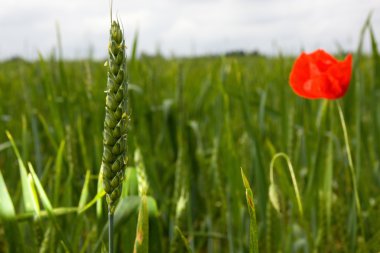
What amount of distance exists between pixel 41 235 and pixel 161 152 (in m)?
0.96

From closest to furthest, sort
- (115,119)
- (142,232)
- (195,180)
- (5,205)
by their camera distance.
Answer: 1. (115,119)
2. (142,232)
3. (5,205)
4. (195,180)

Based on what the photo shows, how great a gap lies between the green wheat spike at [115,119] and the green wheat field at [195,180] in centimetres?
11

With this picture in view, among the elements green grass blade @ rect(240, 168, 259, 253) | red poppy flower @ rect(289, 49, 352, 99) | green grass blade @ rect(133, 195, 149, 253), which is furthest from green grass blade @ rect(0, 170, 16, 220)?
red poppy flower @ rect(289, 49, 352, 99)

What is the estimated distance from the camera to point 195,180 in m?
1.72

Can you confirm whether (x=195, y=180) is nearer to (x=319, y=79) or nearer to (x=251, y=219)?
(x=319, y=79)

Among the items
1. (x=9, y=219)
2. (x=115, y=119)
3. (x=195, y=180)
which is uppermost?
(x=115, y=119)

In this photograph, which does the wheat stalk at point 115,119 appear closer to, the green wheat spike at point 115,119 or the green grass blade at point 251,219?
the green wheat spike at point 115,119

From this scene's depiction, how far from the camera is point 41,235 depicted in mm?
870

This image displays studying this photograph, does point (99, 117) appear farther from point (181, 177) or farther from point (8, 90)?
point (8, 90)

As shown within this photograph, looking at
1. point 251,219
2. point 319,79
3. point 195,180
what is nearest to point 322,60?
point 319,79

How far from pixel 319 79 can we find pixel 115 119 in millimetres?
547

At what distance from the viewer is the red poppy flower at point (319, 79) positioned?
2.84 feet

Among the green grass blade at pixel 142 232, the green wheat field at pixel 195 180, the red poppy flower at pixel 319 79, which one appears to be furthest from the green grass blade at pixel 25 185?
the red poppy flower at pixel 319 79

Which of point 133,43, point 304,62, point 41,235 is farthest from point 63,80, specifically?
point 304,62
